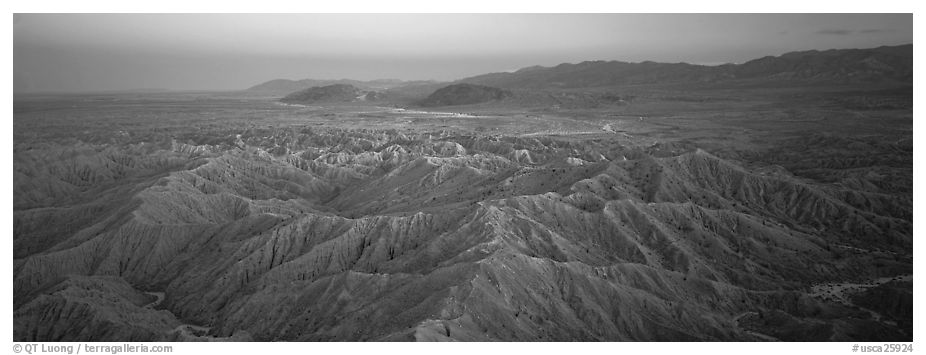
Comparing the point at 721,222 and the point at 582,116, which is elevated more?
the point at 582,116

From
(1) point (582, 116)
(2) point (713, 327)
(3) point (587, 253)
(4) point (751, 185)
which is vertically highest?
(1) point (582, 116)

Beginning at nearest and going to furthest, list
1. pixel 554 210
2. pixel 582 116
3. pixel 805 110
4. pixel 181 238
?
pixel 554 210
pixel 181 238
pixel 805 110
pixel 582 116

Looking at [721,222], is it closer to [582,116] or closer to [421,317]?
[421,317]

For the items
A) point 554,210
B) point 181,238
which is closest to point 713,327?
point 554,210

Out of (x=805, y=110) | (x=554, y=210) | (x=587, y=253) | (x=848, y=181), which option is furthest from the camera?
(x=805, y=110)

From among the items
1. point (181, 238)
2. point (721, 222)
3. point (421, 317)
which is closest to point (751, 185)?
point (721, 222)

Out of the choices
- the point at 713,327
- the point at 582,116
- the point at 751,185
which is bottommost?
the point at 713,327

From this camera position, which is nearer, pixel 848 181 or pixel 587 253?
pixel 587 253

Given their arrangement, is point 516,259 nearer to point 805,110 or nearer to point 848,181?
point 848,181

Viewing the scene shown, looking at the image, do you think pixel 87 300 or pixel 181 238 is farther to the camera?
pixel 181 238
